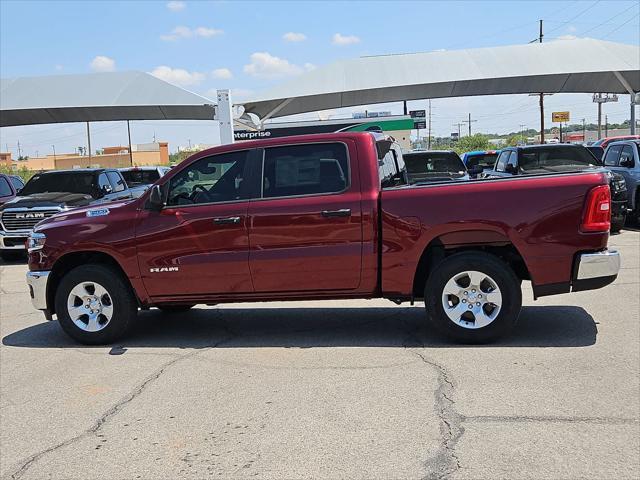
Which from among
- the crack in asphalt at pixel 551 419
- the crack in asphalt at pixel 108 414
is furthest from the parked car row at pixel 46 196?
the crack in asphalt at pixel 551 419

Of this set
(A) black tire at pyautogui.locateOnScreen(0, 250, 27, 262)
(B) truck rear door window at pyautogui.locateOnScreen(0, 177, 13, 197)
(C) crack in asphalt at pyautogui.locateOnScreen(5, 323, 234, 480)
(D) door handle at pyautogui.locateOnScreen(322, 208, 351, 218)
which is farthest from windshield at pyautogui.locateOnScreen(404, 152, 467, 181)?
(B) truck rear door window at pyautogui.locateOnScreen(0, 177, 13, 197)

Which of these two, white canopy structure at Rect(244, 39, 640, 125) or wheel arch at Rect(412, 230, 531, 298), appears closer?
wheel arch at Rect(412, 230, 531, 298)

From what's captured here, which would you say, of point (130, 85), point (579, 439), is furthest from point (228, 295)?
point (130, 85)

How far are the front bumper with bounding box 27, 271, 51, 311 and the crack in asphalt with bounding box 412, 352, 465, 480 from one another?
13.3 feet

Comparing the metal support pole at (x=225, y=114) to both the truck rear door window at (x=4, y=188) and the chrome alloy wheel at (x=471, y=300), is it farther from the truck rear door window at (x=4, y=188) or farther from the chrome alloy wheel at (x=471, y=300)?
the chrome alloy wheel at (x=471, y=300)

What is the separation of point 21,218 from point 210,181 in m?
8.69

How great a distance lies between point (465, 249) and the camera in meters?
6.08

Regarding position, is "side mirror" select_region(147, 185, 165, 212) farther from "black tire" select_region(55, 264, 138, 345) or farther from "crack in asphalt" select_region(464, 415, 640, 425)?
"crack in asphalt" select_region(464, 415, 640, 425)

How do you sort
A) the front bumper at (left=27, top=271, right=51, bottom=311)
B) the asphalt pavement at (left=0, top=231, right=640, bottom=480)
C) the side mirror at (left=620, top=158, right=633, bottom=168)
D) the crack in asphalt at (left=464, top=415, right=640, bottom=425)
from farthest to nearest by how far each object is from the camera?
the side mirror at (left=620, top=158, right=633, bottom=168) < the front bumper at (left=27, top=271, right=51, bottom=311) < the crack in asphalt at (left=464, top=415, right=640, bottom=425) < the asphalt pavement at (left=0, top=231, right=640, bottom=480)

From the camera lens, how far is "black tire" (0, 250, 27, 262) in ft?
48.8

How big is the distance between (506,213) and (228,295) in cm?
279

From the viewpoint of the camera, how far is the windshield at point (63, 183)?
14.8 meters

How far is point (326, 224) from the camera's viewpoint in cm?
605

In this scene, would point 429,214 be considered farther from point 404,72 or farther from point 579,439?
point 404,72
